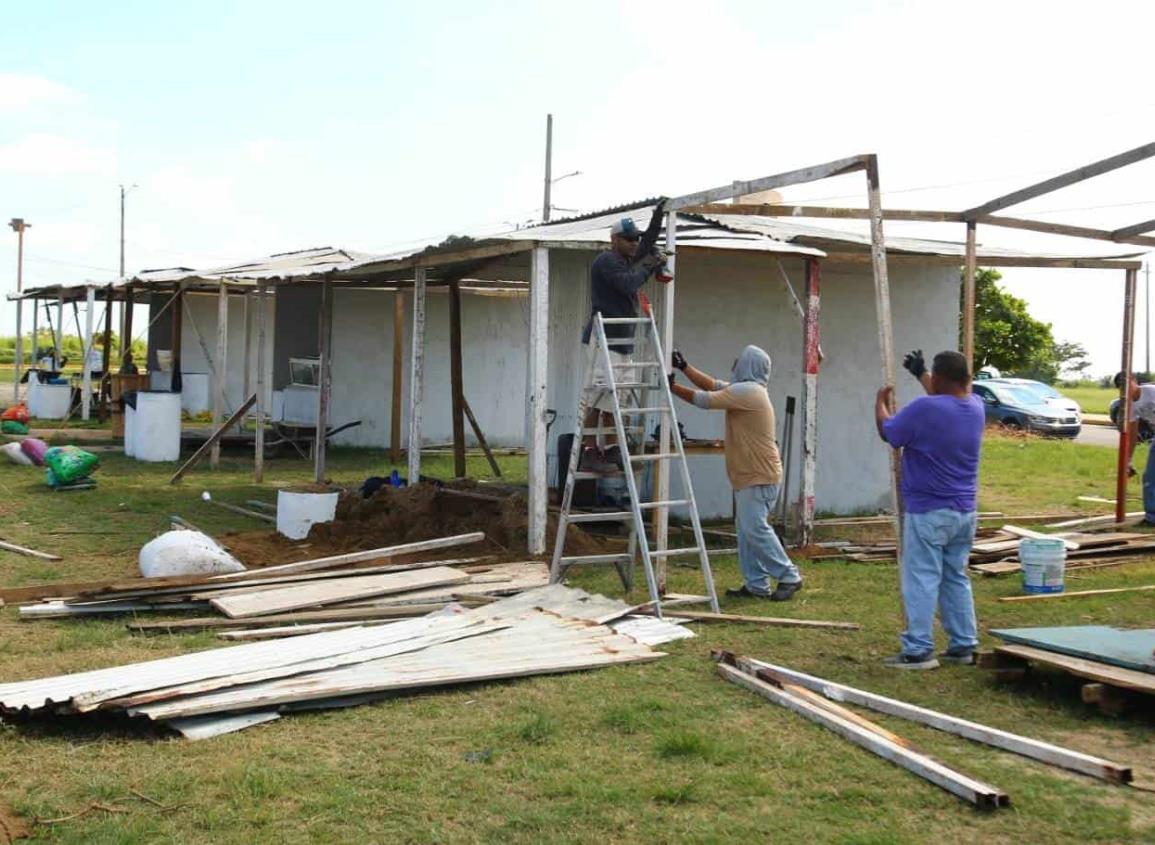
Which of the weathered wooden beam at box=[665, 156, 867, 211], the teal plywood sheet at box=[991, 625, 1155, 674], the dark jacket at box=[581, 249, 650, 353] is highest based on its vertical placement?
the weathered wooden beam at box=[665, 156, 867, 211]

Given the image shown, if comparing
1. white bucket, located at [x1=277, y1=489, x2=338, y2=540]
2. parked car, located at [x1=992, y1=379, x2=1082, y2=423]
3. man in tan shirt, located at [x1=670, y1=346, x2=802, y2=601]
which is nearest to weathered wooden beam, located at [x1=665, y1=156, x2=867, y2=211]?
man in tan shirt, located at [x1=670, y1=346, x2=802, y2=601]

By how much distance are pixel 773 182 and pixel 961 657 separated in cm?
326

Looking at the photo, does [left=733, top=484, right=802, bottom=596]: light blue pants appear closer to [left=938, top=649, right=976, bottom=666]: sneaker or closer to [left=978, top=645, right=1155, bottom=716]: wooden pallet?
[left=938, top=649, right=976, bottom=666]: sneaker

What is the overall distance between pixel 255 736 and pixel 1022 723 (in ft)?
12.1

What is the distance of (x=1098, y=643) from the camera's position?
6.81 metres

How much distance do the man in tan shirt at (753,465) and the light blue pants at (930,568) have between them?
201cm

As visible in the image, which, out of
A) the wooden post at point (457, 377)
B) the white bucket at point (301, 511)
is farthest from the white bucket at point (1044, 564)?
the wooden post at point (457, 377)

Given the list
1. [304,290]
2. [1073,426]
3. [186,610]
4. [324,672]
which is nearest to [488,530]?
[186,610]

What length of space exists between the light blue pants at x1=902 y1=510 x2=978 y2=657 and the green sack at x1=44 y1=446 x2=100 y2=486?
11162 mm

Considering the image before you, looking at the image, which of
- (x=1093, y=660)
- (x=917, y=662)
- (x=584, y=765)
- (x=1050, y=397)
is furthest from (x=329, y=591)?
(x=1050, y=397)

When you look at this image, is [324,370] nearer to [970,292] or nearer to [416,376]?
[416,376]

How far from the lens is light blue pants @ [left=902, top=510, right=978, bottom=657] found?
7.30 m

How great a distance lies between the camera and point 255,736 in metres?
5.96

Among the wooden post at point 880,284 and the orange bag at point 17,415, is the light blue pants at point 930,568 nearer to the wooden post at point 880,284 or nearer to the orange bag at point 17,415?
the wooden post at point 880,284
